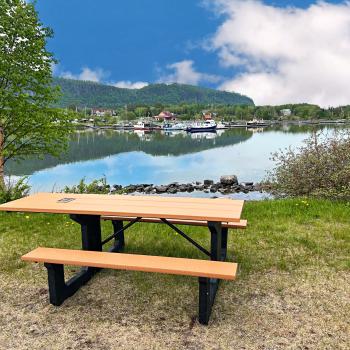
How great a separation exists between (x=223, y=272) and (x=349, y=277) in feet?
6.09

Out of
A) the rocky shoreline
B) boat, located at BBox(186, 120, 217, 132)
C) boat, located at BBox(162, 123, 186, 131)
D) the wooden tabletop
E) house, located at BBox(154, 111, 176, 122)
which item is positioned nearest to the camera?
the wooden tabletop

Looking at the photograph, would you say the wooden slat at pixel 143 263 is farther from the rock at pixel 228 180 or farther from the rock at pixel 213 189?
the rock at pixel 228 180

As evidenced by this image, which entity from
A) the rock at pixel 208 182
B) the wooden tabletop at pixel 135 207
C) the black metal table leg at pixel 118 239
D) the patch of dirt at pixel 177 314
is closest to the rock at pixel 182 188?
the rock at pixel 208 182

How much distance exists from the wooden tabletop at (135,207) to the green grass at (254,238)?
92cm

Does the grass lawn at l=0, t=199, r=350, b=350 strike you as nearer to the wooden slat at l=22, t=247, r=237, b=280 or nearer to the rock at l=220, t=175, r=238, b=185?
the wooden slat at l=22, t=247, r=237, b=280

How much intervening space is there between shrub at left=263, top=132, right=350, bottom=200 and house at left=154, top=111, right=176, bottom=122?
123293 mm

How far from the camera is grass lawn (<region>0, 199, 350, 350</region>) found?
3035 millimetres

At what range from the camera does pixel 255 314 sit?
339 centimetres

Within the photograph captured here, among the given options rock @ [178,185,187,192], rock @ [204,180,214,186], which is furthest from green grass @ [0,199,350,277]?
A: rock @ [204,180,214,186]

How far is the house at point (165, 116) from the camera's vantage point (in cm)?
13327

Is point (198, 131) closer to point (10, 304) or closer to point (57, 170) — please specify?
point (57, 170)

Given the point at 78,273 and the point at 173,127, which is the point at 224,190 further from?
the point at 173,127

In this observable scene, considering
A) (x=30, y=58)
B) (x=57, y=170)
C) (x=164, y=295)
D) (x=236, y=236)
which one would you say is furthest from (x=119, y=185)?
(x=164, y=295)

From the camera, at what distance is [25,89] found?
10898 millimetres
